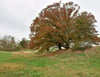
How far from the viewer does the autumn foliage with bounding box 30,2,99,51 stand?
22688 mm

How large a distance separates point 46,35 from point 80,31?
4.70 meters

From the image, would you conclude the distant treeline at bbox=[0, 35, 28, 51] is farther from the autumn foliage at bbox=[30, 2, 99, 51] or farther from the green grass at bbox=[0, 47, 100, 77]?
the green grass at bbox=[0, 47, 100, 77]

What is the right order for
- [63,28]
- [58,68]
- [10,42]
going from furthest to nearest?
1. [10,42]
2. [63,28]
3. [58,68]

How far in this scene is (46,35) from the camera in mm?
24844

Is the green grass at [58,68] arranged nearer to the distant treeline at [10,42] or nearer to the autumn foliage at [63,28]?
the autumn foliage at [63,28]

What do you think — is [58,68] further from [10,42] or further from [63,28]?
[10,42]

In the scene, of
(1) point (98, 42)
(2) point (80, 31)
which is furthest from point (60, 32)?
(1) point (98, 42)

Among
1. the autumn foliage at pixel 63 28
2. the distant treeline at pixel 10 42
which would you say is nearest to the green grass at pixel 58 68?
the autumn foliage at pixel 63 28

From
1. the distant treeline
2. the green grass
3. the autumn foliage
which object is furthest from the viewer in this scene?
the distant treeline

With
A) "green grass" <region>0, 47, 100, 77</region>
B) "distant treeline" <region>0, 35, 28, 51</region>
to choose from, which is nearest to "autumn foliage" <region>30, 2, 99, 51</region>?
"green grass" <region>0, 47, 100, 77</region>

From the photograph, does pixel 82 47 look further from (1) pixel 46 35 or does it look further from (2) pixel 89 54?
(1) pixel 46 35

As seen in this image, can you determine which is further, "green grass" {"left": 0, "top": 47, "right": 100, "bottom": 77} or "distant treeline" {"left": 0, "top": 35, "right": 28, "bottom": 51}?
"distant treeline" {"left": 0, "top": 35, "right": 28, "bottom": 51}

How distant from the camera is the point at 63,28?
2423 cm

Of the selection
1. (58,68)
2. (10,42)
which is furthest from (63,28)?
(10,42)
